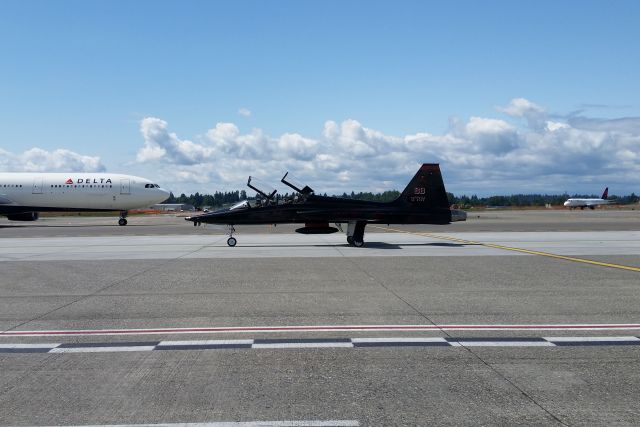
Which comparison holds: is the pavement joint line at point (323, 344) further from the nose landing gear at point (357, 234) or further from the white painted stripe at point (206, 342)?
the nose landing gear at point (357, 234)

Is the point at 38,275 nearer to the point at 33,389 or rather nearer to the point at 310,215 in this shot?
the point at 33,389

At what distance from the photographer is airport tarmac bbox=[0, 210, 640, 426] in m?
4.80

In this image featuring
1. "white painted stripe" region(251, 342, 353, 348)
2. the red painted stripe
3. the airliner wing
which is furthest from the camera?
the airliner wing

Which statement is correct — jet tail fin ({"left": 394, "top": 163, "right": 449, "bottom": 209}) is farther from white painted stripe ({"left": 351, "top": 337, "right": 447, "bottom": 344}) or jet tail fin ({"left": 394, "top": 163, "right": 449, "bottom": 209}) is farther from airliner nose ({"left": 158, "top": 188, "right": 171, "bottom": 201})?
airliner nose ({"left": 158, "top": 188, "right": 171, "bottom": 201})

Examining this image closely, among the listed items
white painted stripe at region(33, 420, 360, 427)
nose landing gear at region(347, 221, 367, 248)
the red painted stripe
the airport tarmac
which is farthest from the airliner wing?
white painted stripe at region(33, 420, 360, 427)

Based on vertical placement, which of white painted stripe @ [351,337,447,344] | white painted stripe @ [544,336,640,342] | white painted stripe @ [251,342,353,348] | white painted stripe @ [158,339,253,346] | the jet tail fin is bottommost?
white painted stripe @ [544,336,640,342]

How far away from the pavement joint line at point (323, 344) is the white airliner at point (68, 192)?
42088 mm

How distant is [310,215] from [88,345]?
16.7 metres

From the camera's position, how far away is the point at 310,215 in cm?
2352

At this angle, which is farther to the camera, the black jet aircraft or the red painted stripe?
the black jet aircraft

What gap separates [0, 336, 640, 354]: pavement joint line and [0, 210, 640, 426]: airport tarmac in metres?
0.04

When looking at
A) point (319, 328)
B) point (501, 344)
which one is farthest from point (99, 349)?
point (501, 344)

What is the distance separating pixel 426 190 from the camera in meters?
24.6

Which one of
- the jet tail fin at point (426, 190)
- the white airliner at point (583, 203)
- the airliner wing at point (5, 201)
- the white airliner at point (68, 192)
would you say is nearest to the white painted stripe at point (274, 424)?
the jet tail fin at point (426, 190)
